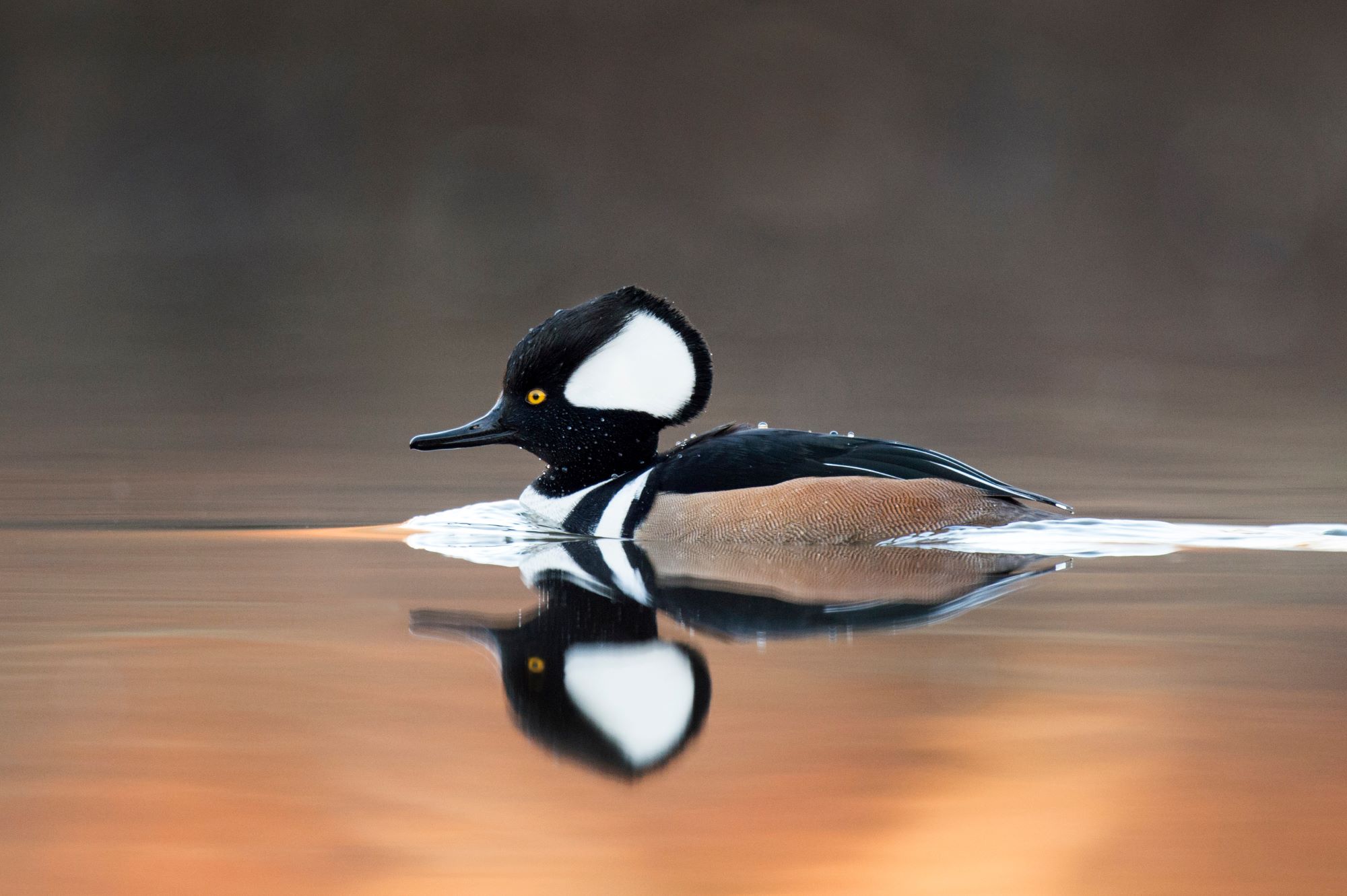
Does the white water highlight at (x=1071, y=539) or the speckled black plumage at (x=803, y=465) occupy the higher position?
the speckled black plumage at (x=803, y=465)

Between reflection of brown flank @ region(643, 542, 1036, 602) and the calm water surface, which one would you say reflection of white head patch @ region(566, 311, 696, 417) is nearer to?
reflection of brown flank @ region(643, 542, 1036, 602)

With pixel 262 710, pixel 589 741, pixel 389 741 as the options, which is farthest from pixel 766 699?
pixel 262 710

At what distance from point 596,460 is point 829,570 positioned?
4.59 ft

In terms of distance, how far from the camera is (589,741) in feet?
11.6

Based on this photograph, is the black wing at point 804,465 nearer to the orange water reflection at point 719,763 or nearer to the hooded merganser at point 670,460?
the hooded merganser at point 670,460

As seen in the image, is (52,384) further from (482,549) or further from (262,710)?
(262,710)

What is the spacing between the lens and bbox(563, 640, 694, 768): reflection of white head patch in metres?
3.55

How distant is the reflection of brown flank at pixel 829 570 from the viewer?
5.17m

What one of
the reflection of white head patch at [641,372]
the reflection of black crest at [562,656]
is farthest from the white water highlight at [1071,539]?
the reflection of black crest at [562,656]

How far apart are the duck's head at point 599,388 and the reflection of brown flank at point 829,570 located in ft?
2.03

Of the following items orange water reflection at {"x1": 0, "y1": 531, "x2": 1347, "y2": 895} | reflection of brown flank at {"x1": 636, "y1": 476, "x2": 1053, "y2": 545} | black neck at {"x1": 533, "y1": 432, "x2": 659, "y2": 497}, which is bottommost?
orange water reflection at {"x1": 0, "y1": 531, "x2": 1347, "y2": 895}

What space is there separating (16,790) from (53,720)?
18.9 inches

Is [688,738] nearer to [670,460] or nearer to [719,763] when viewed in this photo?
[719,763]

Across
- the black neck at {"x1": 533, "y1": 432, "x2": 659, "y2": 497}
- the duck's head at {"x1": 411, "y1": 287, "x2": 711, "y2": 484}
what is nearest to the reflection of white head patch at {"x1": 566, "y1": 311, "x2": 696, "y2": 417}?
the duck's head at {"x1": 411, "y1": 287, "x2": 711, "y2": 484}
